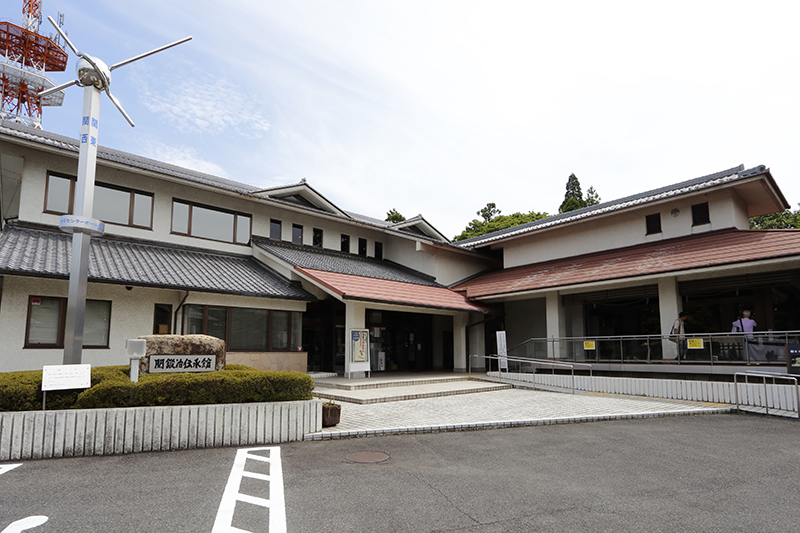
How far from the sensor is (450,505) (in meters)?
5.15

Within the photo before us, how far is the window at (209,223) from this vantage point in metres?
17.3

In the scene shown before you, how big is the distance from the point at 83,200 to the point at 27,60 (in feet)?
126

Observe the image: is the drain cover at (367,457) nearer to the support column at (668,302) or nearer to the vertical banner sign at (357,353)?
the vertical banner sign at (357,353)

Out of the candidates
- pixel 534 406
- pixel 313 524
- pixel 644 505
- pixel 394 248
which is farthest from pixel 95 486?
pixel 394 248

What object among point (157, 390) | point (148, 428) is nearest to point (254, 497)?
point (148, 428)

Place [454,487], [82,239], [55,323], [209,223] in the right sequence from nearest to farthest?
[454,487] < [82,239] < [55,323] < [209,223]

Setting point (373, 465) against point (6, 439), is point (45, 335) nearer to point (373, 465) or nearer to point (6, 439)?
point (6, 439)

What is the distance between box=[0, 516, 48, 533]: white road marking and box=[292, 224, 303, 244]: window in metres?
16.3

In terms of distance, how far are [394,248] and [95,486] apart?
776 inches

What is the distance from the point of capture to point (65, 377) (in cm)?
734

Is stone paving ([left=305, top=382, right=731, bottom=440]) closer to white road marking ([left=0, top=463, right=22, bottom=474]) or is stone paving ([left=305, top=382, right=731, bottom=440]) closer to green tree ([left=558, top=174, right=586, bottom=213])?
white road marking ([left=0, top=463, right=22, bottom=474])

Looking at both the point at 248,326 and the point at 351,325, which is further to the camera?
the point at 351,325

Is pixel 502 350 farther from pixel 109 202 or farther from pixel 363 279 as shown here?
pixel 109 202

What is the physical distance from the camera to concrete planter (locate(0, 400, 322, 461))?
22.7ft
